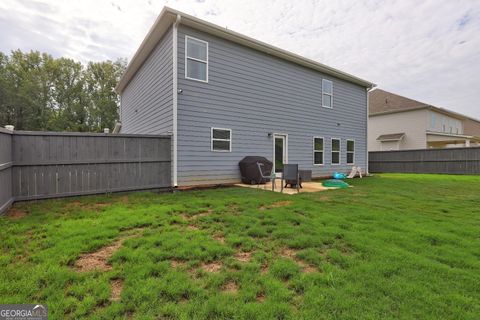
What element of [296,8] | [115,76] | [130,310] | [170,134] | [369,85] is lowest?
[130,310]

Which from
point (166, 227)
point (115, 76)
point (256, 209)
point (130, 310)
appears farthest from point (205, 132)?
point (115, 76)

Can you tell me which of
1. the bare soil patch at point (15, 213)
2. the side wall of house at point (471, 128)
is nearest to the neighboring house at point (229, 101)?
the bare soil patch at point (15, 213)

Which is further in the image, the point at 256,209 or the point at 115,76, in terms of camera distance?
the point at 115,76

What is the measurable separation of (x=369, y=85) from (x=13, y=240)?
1529cm

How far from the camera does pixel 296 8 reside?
415 inches

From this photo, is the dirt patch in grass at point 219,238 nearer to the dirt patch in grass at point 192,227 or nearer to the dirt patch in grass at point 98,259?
the dirt patch in grass at point 192,227

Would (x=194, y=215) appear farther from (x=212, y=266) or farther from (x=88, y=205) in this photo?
(x=88, y=205)

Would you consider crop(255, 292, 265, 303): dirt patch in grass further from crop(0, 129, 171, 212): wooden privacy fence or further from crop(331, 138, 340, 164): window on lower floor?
crop(331, 138, 340, 164): window on lower floor

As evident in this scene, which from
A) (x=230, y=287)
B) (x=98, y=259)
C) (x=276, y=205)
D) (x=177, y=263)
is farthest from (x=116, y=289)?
(x=276, y=205)

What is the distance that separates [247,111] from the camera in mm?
8844

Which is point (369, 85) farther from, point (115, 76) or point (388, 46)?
point (115, 76)

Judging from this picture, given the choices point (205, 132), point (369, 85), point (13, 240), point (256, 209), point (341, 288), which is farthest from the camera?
point (369, 85)

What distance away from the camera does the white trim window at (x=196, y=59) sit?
7.43 metres

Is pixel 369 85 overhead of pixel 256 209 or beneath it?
overhead
